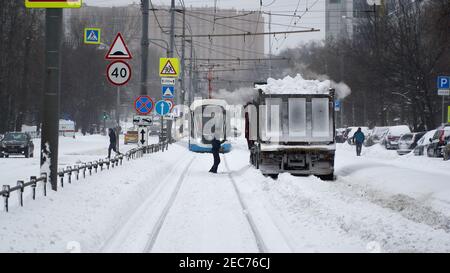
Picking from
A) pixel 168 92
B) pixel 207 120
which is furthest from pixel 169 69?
pixel 207 120

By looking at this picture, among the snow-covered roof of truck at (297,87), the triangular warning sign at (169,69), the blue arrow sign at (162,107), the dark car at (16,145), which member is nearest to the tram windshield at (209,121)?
the triangular warning sign at (169,69)

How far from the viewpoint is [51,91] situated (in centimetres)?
1299

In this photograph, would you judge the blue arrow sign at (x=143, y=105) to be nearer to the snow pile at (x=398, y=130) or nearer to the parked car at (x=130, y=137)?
the snow pile at (x=398, y=130)

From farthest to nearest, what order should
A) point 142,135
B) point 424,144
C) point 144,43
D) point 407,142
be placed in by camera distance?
point 407,142
point 424,144
point 144,43
point 142,135

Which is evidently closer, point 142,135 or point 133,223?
point 133,223

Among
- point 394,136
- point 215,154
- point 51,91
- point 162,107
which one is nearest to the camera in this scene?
point 51,91

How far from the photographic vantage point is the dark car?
124ft

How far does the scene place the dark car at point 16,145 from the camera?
3775cm

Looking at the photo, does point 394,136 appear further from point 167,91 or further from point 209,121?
point 167,91

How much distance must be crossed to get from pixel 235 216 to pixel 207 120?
905 inches

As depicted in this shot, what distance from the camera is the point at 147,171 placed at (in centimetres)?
2089

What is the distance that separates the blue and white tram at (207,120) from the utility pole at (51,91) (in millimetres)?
21495

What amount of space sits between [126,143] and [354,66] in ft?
79.2

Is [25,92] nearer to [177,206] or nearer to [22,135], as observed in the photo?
[22,135]
